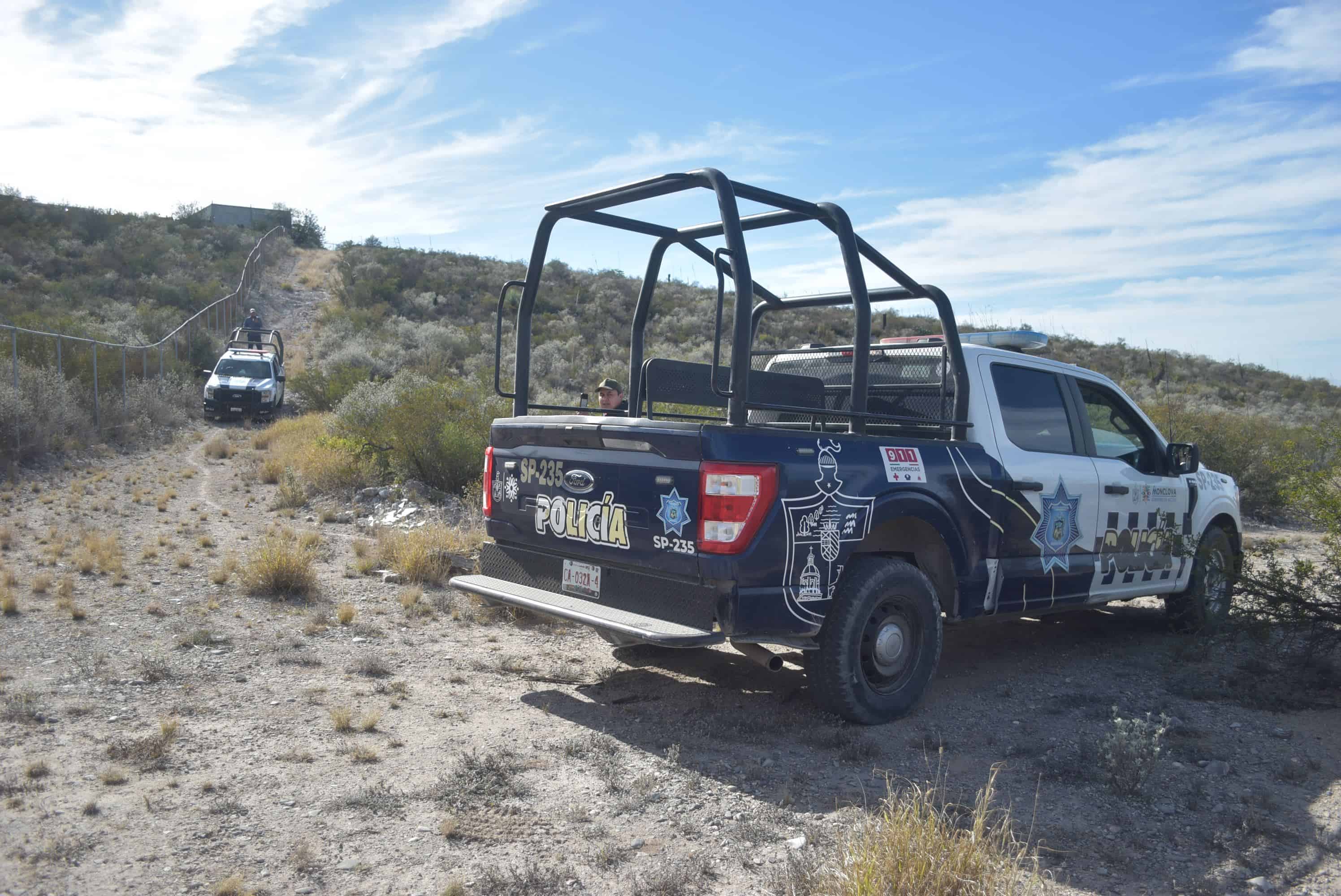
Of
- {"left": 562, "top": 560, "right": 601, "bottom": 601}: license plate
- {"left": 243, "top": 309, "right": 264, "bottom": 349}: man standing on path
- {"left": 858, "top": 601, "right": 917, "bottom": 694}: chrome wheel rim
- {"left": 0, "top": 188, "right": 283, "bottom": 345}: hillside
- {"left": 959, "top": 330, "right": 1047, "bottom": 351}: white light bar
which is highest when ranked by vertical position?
{"left": 0, "top": 188, "right": 283, "bottom": 345}: hillside

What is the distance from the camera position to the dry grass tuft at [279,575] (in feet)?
25.0

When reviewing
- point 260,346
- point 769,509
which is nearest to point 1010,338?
point 769,509

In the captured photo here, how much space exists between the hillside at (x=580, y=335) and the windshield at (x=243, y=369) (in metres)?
1.79

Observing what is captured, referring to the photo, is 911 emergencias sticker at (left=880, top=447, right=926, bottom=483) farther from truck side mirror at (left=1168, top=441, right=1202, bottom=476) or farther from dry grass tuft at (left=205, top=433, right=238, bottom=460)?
dry grass tuft at (left=205, top=433, right=238, bottom=460)

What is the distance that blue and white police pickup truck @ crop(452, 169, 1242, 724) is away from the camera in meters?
4.42

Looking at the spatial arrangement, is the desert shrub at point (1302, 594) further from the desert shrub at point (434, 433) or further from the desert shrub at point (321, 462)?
the desert shrub at point (321, 462)

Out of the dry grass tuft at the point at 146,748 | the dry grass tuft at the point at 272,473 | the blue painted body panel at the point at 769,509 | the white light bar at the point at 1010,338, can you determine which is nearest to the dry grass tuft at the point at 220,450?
the dry grass tuft at the point at 272,473

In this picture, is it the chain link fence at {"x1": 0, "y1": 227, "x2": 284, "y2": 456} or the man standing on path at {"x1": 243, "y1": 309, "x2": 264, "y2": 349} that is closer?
the chain link fence at {"x1": 0, "y1": 227, "x2": 284, "y2": 456}

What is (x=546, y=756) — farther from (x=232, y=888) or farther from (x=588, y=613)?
(x=232, y=888)

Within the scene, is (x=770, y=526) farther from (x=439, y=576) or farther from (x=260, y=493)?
(x=260, y=493)

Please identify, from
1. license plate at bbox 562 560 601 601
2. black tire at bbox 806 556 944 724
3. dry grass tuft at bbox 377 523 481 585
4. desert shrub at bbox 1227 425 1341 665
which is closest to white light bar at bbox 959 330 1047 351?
desert shrub at bbox 1227 425 1341 665

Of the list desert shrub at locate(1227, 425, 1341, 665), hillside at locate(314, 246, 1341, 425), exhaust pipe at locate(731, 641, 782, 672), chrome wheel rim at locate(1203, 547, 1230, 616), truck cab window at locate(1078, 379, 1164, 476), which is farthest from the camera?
hillside at locate(314, 246, 1341, 425)

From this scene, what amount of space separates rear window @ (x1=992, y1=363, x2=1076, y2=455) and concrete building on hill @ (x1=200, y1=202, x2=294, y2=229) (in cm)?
6123

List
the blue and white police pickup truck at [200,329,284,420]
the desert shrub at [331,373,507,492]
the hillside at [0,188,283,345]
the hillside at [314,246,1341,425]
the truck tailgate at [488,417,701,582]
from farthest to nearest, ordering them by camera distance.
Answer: the hillside at [0,188,283,345] < the hillside at [314,246,1341,425] < the blue and white police pickup truck at [200,329,284,420] < the desert shrub at [331,373,507,492] < the truck tailgate at [488,417,701,582]
